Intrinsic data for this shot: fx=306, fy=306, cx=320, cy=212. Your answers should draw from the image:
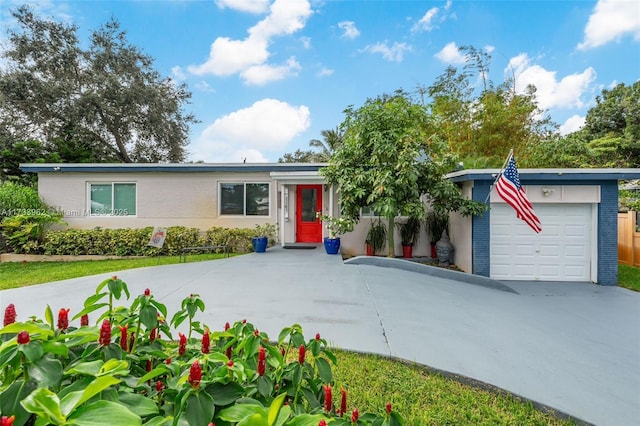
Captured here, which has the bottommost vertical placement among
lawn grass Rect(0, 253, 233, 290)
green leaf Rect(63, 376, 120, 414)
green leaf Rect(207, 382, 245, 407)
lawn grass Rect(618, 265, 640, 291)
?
lawn grass Rect(618, 265, 640, 291)

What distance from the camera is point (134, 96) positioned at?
16859 millimetres

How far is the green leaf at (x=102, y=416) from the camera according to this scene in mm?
606

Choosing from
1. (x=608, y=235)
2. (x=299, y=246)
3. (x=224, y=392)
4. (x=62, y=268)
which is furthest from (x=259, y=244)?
(x=608, y=235)

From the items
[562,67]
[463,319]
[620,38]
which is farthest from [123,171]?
[562,67]

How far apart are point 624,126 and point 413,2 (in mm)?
20929

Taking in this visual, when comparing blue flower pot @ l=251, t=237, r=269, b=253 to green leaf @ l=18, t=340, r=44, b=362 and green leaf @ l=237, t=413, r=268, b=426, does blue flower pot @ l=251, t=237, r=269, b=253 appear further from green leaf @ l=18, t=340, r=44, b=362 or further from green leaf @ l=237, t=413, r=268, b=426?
green leaf @ l=237, t=413, r=268, b=426

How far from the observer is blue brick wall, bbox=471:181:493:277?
784cm

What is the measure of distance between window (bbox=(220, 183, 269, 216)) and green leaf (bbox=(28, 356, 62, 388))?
10.1 metres

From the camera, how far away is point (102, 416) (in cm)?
62

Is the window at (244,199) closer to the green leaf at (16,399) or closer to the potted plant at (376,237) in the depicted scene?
the potted plant at (376,237)

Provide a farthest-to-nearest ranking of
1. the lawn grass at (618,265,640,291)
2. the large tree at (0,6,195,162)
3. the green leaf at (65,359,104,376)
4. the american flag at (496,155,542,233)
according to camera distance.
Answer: the large tree at (0,6,195,162), the lawn grass at (618,265,640,291), the american flag at (496,155,542,233), the green leaf at (65,359,104,376)

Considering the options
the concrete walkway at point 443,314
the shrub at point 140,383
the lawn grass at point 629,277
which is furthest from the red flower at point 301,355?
the lawn grass at point 629,277

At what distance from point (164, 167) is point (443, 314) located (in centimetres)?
983

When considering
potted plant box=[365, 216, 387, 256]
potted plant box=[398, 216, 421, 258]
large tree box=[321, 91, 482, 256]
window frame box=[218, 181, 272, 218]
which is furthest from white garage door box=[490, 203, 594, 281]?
window frame box=[218, 181, 272, 218]
